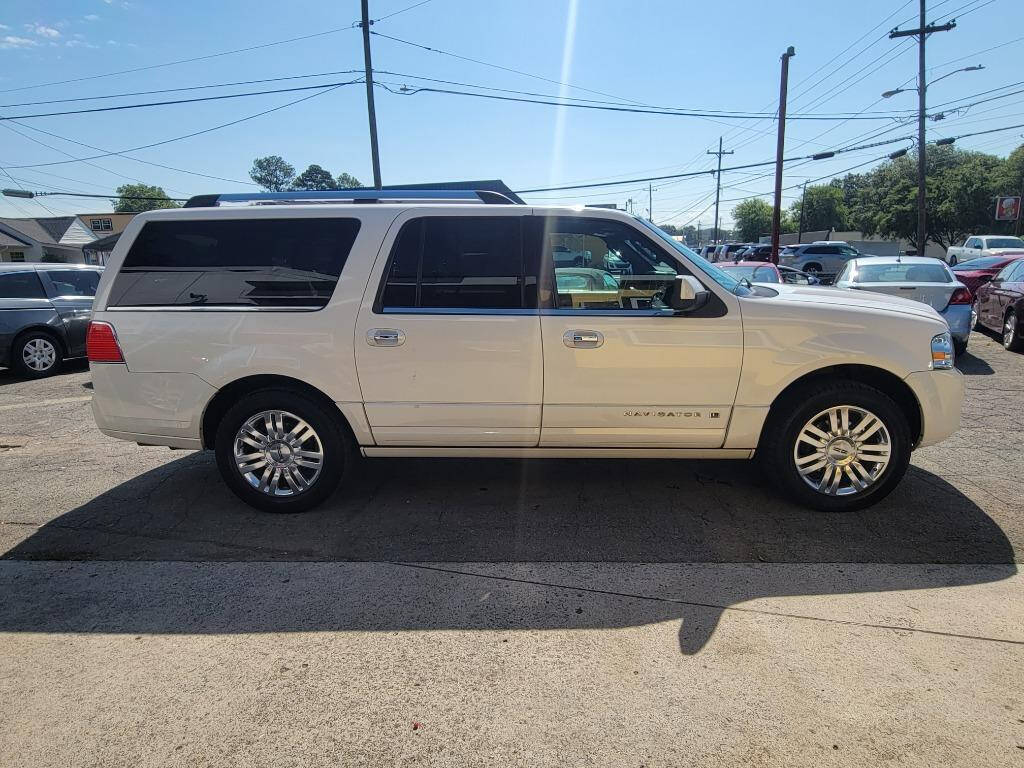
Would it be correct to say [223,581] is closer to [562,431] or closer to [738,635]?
[562,431]

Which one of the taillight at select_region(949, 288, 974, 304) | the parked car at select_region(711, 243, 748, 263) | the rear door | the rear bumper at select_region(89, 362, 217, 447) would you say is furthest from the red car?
the parked car at select_region(711, 243, 748, 263)

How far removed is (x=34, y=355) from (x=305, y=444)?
8052 mm

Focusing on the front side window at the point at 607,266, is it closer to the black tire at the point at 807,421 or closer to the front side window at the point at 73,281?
the black tire at the point at 807,421

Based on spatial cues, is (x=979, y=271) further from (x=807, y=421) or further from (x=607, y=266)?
(x=607, y=266)

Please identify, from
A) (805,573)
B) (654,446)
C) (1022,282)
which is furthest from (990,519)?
(1022,282)

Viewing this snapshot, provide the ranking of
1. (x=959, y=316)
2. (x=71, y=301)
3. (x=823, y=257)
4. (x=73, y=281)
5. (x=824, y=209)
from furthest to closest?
1. (x=824, y=209)
2. (x=823, y=257)
3. (x=73, y=281)
4. (x=71, y=301)
5. (x=959, y=316)

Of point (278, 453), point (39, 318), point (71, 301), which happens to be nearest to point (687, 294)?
point (278, 453)

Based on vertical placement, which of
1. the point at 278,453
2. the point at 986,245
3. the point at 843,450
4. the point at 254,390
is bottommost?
the point at 278,453

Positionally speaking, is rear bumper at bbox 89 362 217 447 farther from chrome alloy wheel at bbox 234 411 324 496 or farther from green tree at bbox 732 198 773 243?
green tree at bbox 732 198 773 243

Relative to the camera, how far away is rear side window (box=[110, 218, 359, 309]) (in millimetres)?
3828

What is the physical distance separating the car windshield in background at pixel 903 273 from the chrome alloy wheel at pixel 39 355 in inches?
488

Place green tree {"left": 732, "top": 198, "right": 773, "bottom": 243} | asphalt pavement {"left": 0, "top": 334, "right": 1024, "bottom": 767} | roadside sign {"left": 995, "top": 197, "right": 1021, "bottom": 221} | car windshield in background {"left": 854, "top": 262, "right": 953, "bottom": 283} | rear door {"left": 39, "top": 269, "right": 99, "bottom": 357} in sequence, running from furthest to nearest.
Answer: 1. green tree {"left": 732, "top": 198, "right": 773, "bottom": 243}
2. roadside sign {"left": 995, "top": 197, "right": 1021, "bottom": 221}
3. rear door {"left": 39, "top": 269, "right": 99, "bottom": 357}
4. car windshield in background {"left": 854, "top": 262, "right": 953, "bottom": 283}
5. asphalt pavement {"left": 0, "top": 334, "right": 1024, "bottom": 767}

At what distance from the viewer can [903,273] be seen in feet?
30.1

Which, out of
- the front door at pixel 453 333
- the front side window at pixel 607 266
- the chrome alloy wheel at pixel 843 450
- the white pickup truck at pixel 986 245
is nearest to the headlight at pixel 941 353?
the chrome alloy wheel at pixel 843 450
